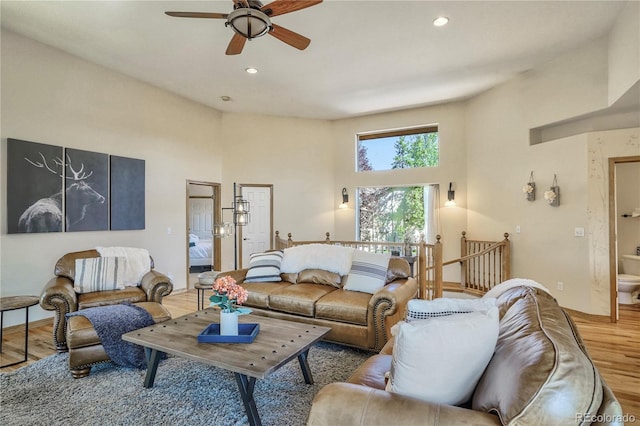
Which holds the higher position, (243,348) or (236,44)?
(236,44)

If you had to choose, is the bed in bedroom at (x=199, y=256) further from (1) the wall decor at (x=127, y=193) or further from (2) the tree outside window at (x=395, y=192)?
(2) the tree outside window at (x=395, y=192)

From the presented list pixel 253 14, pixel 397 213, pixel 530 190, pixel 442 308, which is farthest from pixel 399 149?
pixel 442 308

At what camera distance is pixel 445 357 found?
1260 millimetres

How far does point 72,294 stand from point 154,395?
159cm

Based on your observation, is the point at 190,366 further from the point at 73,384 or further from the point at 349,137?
the point at 349,137

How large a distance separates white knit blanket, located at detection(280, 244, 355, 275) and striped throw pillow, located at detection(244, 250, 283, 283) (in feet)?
0.31

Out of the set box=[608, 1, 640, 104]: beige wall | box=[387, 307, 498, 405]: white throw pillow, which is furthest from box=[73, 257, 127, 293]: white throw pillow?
box=[608, 1, 640, 104]: beige wall

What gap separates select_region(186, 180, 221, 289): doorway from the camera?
21.4ft

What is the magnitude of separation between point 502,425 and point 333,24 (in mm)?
3772

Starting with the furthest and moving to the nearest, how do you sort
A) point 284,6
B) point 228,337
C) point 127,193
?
point 127,193 → point 284,6 → point 228,337

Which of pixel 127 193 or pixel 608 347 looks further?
pixel 127 193

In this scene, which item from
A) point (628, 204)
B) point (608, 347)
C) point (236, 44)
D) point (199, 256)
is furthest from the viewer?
point (199, 256)

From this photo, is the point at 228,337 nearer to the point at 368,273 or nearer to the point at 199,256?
the point at 368,273

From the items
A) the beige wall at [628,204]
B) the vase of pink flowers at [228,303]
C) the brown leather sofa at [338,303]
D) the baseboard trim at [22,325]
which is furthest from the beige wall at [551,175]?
the baseboard trim at [22,325]
